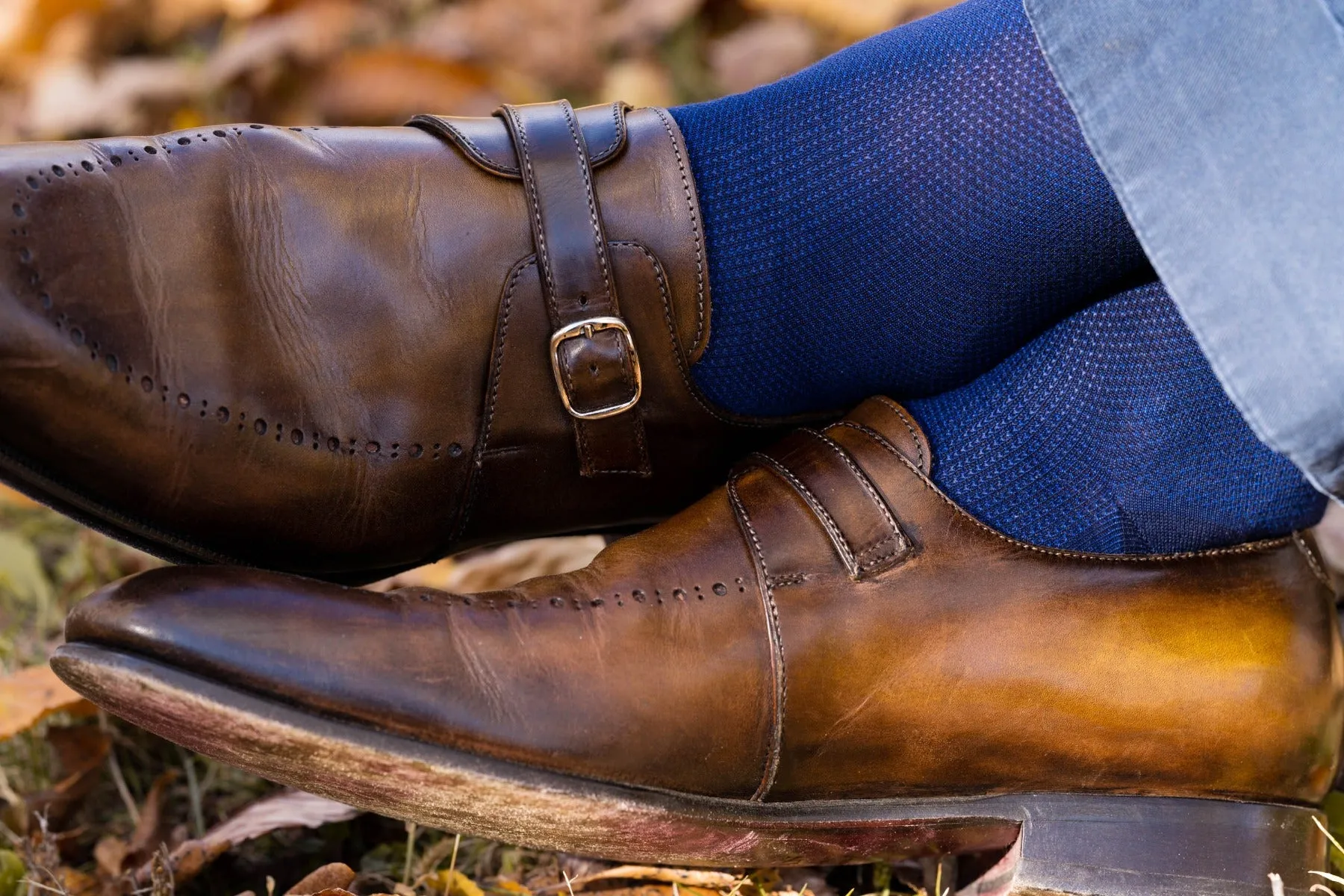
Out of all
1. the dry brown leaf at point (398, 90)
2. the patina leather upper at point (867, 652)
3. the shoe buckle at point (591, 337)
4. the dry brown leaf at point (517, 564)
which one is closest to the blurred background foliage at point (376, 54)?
the dry brown leaf at point (398, 90)

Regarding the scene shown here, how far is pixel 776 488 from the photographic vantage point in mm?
922

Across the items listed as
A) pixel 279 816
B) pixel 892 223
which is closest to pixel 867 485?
pixel 892 223

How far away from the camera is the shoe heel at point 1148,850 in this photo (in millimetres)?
929

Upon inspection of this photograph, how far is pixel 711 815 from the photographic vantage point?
34.3 inches

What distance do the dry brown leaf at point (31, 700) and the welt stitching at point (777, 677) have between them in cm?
60

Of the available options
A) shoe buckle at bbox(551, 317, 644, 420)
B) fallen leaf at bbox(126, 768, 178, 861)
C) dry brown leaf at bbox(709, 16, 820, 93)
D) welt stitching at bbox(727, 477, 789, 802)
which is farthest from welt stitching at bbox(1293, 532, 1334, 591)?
dry brown leaf at bbox(709, 16, 820, 93)

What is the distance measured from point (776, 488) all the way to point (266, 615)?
37 cm

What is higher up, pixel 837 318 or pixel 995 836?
pixel 837 318

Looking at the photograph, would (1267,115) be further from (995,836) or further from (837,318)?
(995,836)

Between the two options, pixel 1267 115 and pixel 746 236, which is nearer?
pixel 1267 115

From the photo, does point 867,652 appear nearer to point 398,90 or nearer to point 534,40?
point 398,90

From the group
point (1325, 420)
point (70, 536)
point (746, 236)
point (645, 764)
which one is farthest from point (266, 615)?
point (70, 536)

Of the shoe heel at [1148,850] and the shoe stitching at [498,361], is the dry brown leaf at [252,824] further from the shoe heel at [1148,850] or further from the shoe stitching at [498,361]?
the shoe heel at [1148,850]

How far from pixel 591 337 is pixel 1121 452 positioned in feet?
1.37
